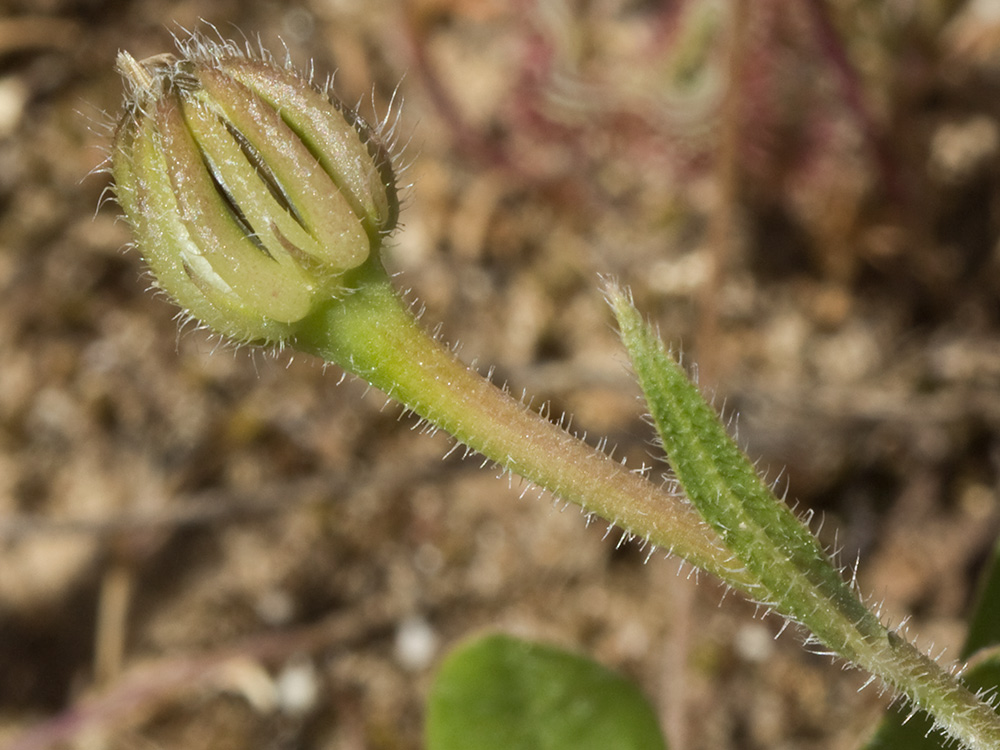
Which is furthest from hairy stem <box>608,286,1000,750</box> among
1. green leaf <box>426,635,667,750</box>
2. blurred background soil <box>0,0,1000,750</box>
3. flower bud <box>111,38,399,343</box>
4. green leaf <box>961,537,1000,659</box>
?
blurred background soil <box>0,0,1000,750</box>

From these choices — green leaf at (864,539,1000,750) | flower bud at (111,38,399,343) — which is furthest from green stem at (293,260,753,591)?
green leaf at (864,539,1000,750)

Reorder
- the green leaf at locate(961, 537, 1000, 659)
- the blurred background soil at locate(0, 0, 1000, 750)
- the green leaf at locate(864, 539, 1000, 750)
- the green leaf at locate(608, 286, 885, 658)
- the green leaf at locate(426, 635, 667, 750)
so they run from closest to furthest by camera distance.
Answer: the green leaf at locate(608, 286, 885, 658) < the green leaf at locate(864, 539, 1000, 750) < the green leaf at locate(961, 537, 1000, 659) < the green leaf at locate(426, 635, 667, 750) < the blurred background soil at locate(0, 0, 1000, 750)

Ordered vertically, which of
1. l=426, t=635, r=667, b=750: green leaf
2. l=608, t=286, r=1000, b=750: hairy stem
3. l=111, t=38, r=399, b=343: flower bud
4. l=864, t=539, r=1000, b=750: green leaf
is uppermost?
l=111, t=38, r=399, b=343: flower bud

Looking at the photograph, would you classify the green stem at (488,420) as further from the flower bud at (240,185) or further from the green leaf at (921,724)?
the green leaf at (921,724)

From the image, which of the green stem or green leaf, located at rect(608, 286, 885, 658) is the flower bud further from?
green leaf, located at rect(608, 286, 885, 658)

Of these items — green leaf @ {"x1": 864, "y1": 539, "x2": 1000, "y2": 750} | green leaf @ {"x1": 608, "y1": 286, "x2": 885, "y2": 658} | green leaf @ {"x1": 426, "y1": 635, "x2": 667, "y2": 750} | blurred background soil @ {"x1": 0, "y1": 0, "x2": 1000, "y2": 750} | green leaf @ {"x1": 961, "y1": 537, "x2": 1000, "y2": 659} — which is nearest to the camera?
green leaf @ {"x1": 608, "y1": 286, "x2": 885, "y2": 658}

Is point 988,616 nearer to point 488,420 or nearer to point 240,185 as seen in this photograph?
point 488,420

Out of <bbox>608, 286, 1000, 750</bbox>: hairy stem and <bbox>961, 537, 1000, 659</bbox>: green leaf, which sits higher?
<bbox>608, 286, 1000, 750</bbox>: hairy stem

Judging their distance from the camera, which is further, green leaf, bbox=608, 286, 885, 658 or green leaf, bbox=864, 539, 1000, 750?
green leaf, bbox=864, 539, 1000, 750
